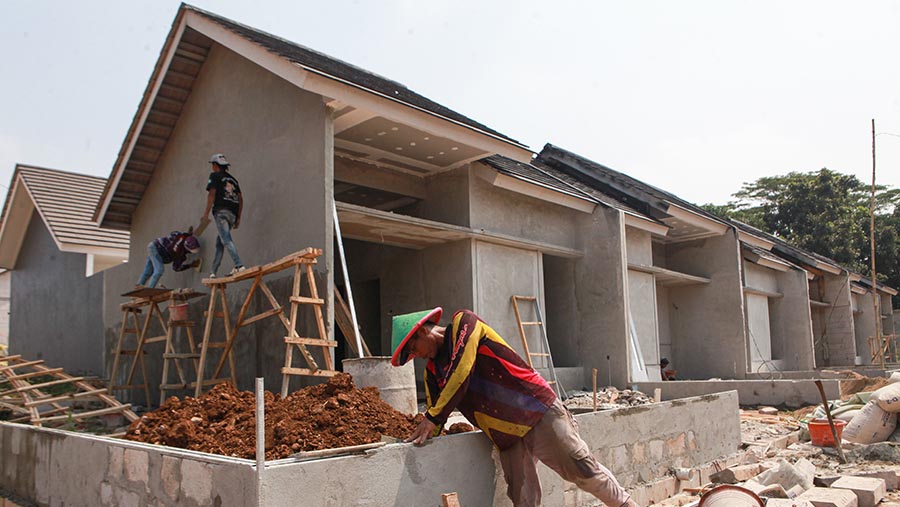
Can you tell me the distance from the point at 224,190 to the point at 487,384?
22.2 feet

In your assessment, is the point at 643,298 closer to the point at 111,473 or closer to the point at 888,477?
the point at 888,477

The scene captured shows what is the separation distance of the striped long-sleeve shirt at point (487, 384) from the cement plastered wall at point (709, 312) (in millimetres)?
16017

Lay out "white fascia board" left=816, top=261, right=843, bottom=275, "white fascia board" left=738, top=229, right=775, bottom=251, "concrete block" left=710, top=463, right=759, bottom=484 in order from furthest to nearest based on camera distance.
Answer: "white fascia board" left=816, top=261, right=843, bottom=275
"white fascia board" left=738, top=229, right=775, bottom=251
"concrete block" left=710, top=463, right=759, bottom=484

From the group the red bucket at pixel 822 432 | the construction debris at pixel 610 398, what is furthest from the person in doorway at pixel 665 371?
the red bucket at pixel 822 432

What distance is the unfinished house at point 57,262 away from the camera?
1650 cm

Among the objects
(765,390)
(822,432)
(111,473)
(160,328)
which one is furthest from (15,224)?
(822,432)

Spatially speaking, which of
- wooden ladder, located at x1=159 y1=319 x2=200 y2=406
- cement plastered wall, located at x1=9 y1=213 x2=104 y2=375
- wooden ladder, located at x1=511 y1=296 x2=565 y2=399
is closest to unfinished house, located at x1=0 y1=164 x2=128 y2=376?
cement plastered wall, located at x1=9 y1=213 x2=104 y2=375

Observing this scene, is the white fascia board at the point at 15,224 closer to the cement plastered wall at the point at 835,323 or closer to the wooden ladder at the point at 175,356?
the wooden ladder at the point at 175,356

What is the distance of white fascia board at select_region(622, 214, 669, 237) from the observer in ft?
52.3

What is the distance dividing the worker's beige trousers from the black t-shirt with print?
689cm

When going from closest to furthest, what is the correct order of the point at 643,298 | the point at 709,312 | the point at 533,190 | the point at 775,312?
1. the point at 533,190
2. the point at 643,298
3. the point at 709,312
4. the point at 775,312

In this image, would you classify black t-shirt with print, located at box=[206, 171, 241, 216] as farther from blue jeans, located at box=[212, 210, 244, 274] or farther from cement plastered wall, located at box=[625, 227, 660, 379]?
cement plastered wall, located at box=[625, 227, 660, 379]

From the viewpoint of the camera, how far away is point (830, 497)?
6156mm

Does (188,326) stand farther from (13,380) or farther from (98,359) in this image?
(98,359)
